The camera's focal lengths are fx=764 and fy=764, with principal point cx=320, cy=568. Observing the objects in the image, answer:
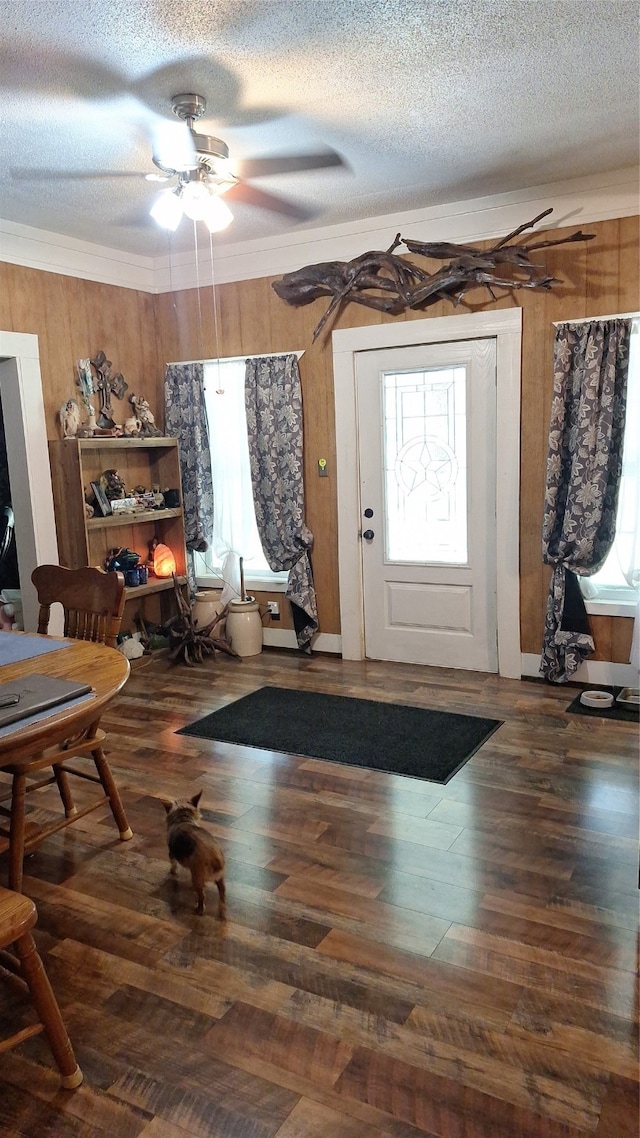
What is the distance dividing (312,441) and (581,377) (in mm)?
1753

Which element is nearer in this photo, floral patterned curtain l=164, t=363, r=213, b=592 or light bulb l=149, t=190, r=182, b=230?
light bulb l=149, t=190, r=182, b=230

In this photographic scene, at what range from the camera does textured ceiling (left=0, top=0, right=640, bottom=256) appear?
91.0 inches

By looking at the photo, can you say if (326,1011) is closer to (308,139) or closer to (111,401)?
(308,139)

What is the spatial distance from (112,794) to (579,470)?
9.07 feet

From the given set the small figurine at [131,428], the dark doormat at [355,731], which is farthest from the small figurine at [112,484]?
the dark doormat at [355,731]

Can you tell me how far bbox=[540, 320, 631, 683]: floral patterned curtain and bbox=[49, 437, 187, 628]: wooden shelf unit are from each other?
2548 millimetres

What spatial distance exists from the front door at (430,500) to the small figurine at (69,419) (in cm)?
176

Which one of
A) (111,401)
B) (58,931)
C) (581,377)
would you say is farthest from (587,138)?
(58,931)

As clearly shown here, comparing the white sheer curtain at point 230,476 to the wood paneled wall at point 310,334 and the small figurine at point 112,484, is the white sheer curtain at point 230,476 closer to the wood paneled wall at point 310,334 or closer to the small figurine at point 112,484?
the wood paneled wall at point 310,334

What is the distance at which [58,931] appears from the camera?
2277 mm

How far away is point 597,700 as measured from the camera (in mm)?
3889

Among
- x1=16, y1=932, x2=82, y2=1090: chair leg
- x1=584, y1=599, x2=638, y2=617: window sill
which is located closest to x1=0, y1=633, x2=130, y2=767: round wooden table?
x1=16, y1=932, x2=82, y2=1090: chair leg

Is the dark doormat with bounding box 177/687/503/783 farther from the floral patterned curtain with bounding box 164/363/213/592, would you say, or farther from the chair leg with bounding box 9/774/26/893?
the floral patterned curtain with bounding box 164/363/213/592

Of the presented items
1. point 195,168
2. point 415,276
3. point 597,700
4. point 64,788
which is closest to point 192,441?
point 415,276
